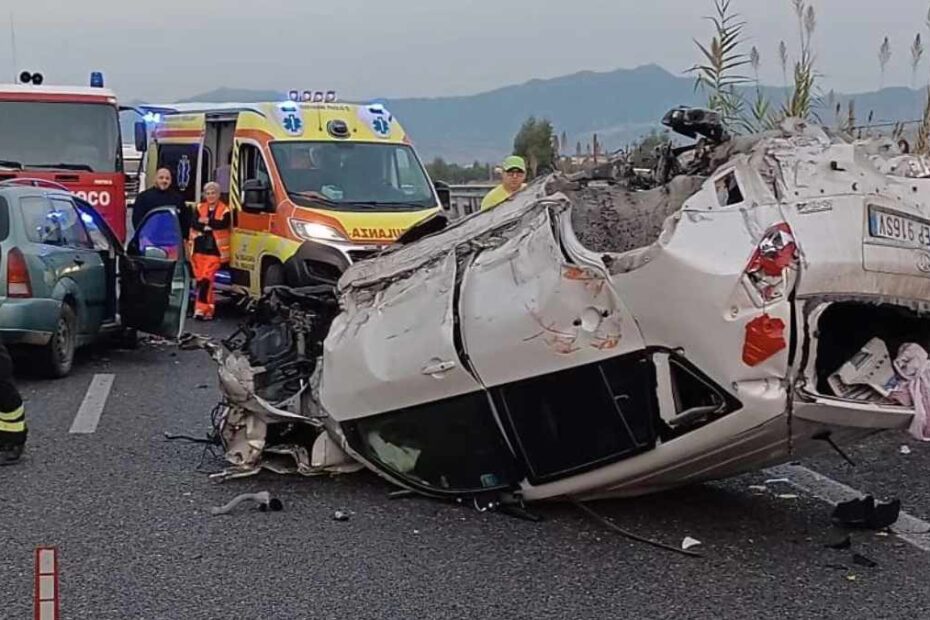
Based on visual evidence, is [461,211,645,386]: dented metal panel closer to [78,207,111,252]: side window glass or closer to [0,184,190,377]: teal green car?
[0,184,190,377]: teal green car

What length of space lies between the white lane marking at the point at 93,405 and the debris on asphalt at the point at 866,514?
15.5ft

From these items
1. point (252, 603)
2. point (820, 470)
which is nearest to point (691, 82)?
point (820, 470)

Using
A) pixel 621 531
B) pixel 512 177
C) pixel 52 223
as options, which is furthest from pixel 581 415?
pixel 52 223

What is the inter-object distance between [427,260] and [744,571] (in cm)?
218

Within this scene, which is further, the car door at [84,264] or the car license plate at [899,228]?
the car door at [84,264]

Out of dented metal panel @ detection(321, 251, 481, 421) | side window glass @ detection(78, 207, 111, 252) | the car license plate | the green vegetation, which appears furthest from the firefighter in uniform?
the green vegetation

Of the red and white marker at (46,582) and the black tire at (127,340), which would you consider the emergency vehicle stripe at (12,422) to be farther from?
the red and white marker at (46,582)

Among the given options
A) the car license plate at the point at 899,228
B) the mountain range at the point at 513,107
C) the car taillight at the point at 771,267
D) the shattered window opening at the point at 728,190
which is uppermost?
the shattered window opening at the point at 728,190

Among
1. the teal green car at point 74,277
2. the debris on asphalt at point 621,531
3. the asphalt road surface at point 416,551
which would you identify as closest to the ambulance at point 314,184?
the teal green car at point 74,277

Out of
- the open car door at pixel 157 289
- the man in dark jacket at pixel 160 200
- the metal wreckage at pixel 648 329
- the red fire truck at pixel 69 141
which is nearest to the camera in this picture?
the metal wreckage at pixel 648 329

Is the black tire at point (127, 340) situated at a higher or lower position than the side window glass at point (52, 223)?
lower

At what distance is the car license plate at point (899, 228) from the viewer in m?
5.49

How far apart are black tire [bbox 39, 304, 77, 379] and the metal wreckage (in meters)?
3.74

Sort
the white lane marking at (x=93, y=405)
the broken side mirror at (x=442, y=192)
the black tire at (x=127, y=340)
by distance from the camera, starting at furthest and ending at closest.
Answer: the broken side mirror at (x=442, y=192)
the black tire at (x=127, y=340)
the white lane marking at (x=93, y=405)
